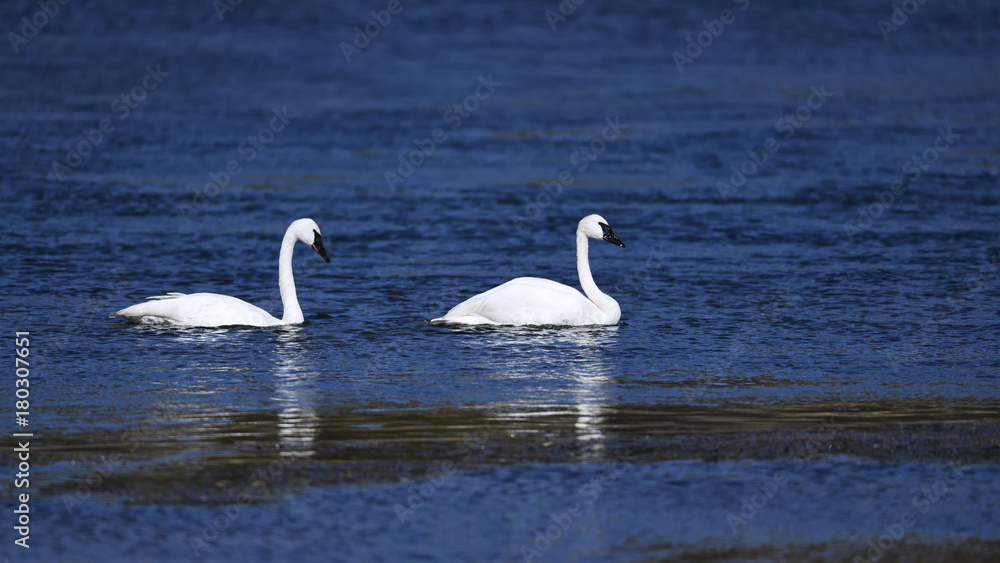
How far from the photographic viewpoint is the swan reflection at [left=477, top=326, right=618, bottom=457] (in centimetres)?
931

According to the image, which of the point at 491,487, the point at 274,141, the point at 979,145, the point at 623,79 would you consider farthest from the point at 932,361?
the point at 623,79

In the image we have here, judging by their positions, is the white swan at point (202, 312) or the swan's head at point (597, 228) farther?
the swan's head at point (597, 228)

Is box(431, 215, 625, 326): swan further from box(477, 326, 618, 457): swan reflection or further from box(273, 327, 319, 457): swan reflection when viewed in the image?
box(273, 327, 319, 457): swan reflection

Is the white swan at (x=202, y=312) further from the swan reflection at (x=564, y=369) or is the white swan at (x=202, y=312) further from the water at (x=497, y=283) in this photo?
the swan reflection at (x=564, y=369)

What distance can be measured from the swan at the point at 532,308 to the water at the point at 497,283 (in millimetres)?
187

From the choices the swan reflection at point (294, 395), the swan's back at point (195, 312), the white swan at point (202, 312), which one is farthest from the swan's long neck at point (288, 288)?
the swan's back at point (195, 312)

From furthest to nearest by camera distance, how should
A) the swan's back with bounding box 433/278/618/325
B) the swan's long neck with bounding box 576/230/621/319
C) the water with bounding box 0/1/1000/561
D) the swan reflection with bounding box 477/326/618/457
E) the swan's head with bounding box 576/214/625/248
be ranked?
the swan's head with bounding box 576/214/625/248 < the swan's long neck with bounding box 576/230/621/319 < the swan's back with bounding box 433/278/618/325 < the swan reflection with bounding box 477/326/618/457 < the water with bounding box 0/1/1000/561

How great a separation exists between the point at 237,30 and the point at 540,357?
2854 cm

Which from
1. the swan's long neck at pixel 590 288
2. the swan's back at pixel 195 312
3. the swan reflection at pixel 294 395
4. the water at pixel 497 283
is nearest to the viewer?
the water at pixel 497 283

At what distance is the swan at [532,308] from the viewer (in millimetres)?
12734

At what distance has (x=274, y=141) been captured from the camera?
24.5 metres

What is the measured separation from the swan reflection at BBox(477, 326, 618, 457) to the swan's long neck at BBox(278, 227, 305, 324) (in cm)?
182

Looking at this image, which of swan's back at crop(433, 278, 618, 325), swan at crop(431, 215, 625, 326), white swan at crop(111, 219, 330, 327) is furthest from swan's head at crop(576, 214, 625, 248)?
white swan at crop(111, 219, 330, 327)

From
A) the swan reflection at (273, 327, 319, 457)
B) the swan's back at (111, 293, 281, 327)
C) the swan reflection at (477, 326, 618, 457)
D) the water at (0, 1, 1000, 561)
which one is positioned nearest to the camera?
the water at (0, 1, 1000, 561)
